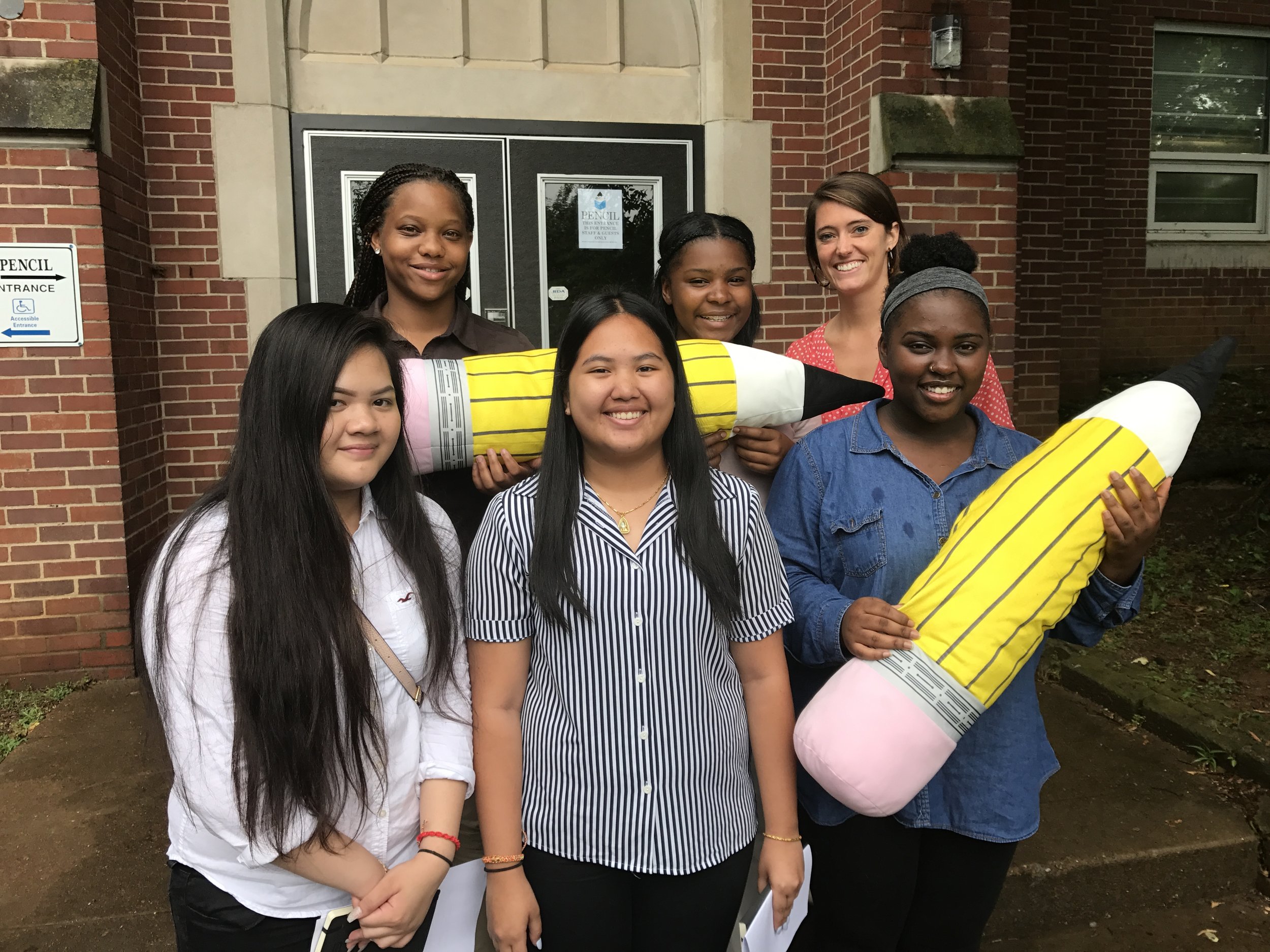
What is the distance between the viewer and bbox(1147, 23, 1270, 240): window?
948 cm

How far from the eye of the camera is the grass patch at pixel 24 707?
161 inches

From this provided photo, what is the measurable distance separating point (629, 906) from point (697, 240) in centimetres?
169

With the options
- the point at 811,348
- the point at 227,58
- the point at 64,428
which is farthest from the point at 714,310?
the point at 227,58

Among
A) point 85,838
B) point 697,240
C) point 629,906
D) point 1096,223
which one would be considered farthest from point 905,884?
point 1096,223

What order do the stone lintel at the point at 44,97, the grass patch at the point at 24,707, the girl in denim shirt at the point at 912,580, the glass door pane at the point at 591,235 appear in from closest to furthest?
the girl in denim shirt at the point at 912,580 → the grass patch at the point at 24,707 → the stone lintel at the point at 44,97 → the glass door pane at the point at 591,235

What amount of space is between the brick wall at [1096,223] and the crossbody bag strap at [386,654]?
6.22 meters

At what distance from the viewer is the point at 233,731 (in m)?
1.61

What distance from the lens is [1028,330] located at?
723 cm

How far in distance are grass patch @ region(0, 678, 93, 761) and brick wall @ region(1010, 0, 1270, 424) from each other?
250 inches

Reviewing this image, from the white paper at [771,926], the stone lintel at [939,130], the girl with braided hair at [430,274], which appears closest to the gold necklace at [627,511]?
the girl with braided hair at [430,274]

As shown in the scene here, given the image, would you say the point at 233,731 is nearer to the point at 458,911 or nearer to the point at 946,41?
the point at 458,911

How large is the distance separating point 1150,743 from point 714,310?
294 cm

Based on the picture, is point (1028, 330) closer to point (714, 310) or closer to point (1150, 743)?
point (1150, 743)

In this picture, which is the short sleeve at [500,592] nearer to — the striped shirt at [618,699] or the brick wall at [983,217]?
the striped shirt at [618,699]
